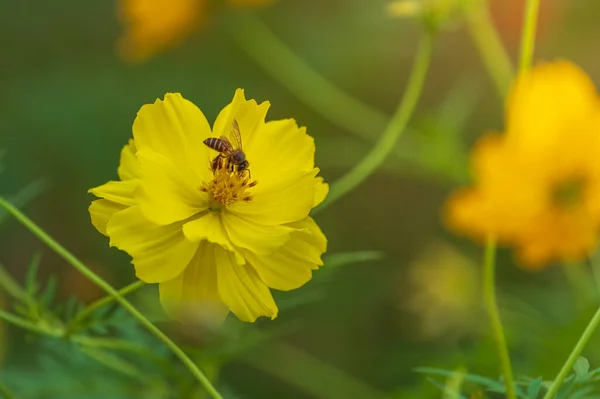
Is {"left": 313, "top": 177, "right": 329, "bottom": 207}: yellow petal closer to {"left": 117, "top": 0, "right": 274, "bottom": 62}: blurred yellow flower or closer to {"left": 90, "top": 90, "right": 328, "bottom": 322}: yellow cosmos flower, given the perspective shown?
{"left": 90, "top": 90, "right": 328, "bottom": 322}: yellow cosmos flower

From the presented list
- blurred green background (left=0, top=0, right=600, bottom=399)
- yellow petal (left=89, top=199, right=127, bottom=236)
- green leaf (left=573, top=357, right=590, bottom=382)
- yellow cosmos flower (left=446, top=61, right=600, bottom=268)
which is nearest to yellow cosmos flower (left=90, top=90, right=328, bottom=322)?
yellow petal (left=89, top=199, right=127, bottom=236)

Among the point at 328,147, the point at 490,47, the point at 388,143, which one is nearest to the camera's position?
the point at 388,143

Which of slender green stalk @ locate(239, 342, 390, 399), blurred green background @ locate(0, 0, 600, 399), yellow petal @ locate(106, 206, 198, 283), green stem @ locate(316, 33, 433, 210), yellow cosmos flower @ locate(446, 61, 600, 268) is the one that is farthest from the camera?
blurred green background @ locate(0, 0, 600, 399)

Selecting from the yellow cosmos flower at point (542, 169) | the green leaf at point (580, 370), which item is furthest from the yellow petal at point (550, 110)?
the green leaf at point (580, 370)

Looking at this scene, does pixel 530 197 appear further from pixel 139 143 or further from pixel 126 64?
pixel 126 64

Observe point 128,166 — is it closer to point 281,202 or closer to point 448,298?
point 281,202

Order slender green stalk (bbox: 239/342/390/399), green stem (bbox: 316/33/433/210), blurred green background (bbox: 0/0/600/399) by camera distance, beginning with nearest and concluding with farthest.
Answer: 1. green stem (bbox: 316/33/433/210)
2. slender green stalk (bbox: 239/342/390/399)
3. blurred green background (bbox: 0/0/600/399)

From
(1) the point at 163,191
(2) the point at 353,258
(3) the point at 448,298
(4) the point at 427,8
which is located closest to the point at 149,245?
(1) the point at 163,191

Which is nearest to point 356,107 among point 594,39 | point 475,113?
point 475,113
